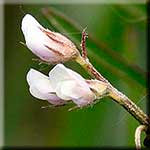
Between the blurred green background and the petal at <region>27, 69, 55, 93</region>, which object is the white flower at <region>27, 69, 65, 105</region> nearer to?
the petal at <region>27, 69, 55, 93</region>

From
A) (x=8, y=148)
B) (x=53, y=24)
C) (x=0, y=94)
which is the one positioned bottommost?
(x=8, y=148)

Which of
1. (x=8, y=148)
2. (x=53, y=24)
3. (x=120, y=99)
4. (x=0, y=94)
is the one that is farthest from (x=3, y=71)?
(x=120, y=99)

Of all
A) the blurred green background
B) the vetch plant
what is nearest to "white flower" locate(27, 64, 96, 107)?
the vetch plant

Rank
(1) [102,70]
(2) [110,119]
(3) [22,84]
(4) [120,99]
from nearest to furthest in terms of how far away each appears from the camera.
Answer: (4) [120,99]
(1) [102,70]
(2) [110,119]
(3) [22,84]

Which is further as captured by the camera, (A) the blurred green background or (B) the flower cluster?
(A) the blurred green background

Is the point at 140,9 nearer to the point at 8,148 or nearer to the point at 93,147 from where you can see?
the point at 93,147

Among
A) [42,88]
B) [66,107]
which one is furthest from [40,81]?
[66,107]
